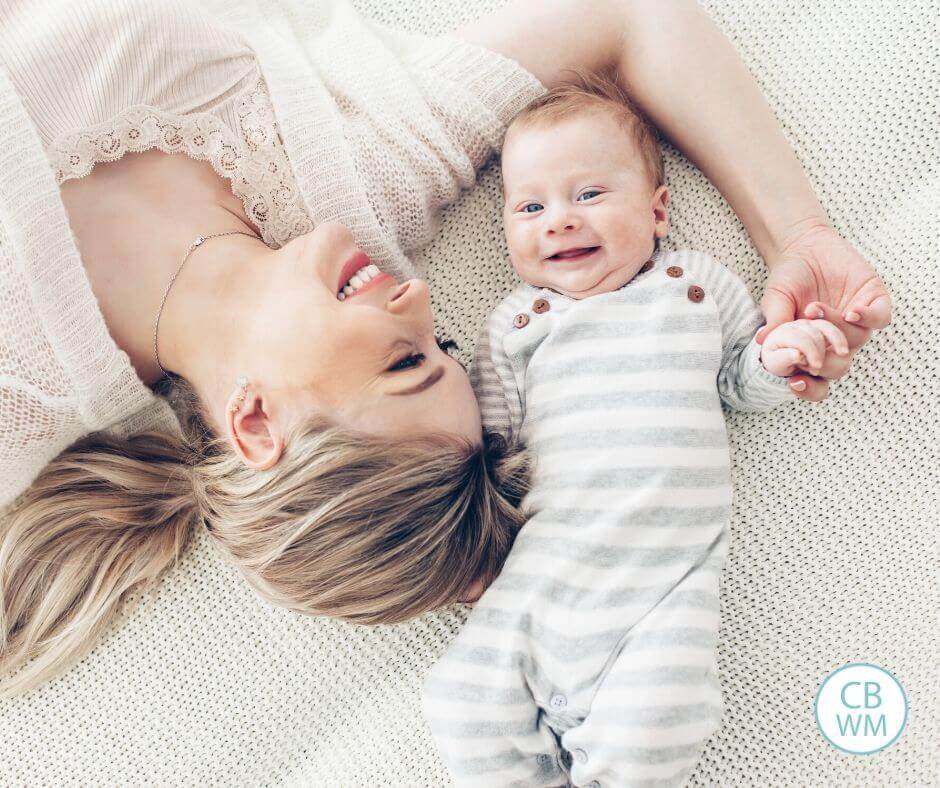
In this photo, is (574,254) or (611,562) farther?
(574,254)

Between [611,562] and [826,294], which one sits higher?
[826,294]

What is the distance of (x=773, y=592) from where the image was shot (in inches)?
45.9

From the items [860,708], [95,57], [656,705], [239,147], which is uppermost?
[95,57]

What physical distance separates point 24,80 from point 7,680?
875 mm

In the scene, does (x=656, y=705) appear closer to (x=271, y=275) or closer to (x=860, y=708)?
(x=860, y=708)

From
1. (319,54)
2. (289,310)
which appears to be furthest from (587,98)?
(289,310)

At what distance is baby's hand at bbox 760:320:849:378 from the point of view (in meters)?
1.00

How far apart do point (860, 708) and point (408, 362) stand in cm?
81

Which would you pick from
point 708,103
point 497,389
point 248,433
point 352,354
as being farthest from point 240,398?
point 708,103

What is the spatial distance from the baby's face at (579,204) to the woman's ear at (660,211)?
1 centimetres

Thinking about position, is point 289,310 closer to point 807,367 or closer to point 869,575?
point 807,367

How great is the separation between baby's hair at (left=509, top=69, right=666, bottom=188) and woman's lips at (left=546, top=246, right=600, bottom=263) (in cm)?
15

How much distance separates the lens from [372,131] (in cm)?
116

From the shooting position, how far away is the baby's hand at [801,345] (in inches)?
39.4
